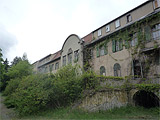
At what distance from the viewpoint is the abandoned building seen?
12.6m

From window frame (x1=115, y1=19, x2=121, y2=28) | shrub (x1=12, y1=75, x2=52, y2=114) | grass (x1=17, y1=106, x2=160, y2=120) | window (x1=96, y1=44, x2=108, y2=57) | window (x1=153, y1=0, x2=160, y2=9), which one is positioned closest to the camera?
grass (x1=17, y1=106, x2=160, y2=120)

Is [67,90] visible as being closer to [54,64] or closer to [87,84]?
[87,84]

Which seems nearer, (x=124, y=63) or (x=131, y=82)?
(x=131, y=82)

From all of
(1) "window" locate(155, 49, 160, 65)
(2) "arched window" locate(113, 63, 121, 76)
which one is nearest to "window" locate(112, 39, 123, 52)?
(2) "arched window" locate(113, 63, 121, 76)

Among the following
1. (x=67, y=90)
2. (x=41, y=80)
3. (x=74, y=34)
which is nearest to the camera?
(x=67, y=90)

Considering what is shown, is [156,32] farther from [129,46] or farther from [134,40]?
[129,46]

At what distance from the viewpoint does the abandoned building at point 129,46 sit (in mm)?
12648

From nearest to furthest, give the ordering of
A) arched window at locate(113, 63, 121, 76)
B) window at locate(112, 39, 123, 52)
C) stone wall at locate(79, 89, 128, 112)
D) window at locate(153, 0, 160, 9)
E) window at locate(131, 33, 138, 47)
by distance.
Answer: stone wall at locate(79, 89, 128, 112) < window at locate(153, 0, 160, 9) < window at locate(131, 33, 138, 47) < arched window at locate(113, 63, 121, 76) < window at locate(112, 39, 123, 52)

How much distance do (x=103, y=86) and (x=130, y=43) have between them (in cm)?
649

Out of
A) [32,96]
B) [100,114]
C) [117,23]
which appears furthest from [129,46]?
[32,96]

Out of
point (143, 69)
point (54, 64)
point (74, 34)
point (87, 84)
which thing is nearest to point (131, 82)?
point (143, 69)

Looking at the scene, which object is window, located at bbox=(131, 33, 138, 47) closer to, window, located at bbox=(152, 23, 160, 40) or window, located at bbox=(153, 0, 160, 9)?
window, located at bbox=(152, 23, 160, 40)

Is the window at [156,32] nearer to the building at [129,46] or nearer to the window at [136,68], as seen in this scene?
the building at [129,46]

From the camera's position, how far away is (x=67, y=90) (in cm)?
1094
